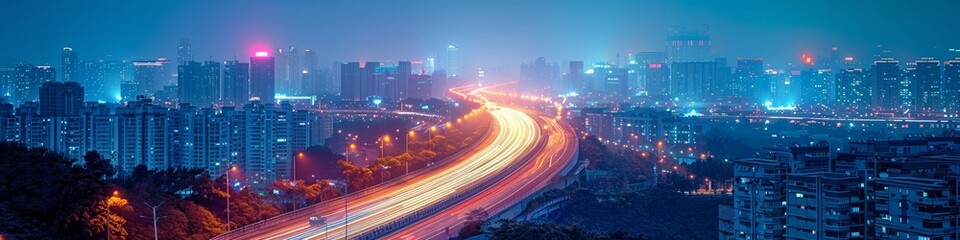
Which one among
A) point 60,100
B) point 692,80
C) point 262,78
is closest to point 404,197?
point 60,100

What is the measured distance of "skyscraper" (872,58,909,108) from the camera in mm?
36062

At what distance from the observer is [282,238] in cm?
1075

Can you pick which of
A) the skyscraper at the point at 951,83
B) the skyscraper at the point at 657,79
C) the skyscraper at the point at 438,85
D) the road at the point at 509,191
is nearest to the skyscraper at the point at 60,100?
the road at the point at 509,191

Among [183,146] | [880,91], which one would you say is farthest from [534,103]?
[183,146]

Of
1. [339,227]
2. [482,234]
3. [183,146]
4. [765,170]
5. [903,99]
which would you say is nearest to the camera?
[765,170]

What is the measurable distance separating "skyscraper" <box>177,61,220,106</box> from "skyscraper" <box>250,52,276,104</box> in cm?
165

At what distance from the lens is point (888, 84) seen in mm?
36625

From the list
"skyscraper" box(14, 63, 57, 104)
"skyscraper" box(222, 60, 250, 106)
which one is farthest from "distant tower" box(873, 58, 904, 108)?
"skyscraper" box(14, 63, 57, 104)

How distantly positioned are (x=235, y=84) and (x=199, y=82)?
1363mm

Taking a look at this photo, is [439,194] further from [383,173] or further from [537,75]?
[537,75]

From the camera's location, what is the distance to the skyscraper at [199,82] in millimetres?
37734

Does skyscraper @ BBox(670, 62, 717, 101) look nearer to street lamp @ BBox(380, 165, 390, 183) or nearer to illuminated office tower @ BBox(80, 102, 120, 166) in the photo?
illuminated office tower @ BBox(80, 102, 120, 166)

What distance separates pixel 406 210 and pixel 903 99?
90.7ft

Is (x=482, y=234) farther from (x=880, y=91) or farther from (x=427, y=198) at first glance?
(x=880, y=91)
